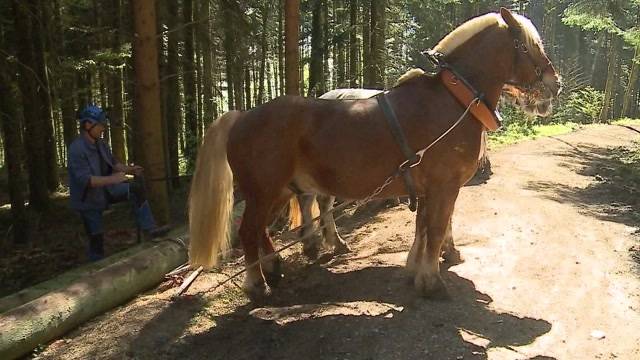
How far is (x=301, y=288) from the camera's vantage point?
17.8ft

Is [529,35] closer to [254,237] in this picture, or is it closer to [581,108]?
[254,237]

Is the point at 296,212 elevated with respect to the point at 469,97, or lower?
lower

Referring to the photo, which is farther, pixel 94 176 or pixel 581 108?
pixel 581 108

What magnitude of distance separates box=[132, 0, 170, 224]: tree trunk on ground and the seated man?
126cm

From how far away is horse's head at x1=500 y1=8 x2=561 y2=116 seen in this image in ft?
15.5

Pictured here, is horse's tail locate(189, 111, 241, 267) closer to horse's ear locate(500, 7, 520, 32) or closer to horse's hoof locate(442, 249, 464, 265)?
horse's hoof locate(442, 249, 464, 265)

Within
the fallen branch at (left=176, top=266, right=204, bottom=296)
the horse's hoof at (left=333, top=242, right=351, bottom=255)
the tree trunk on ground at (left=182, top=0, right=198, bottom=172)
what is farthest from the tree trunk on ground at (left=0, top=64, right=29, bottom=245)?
the horse's hoof at (left=333, top=242, right=351, bottom=255)

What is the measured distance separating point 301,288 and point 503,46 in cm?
314

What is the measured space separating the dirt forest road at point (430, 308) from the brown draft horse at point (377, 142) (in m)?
0.44

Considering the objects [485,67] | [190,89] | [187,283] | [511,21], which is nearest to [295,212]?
[187,283]

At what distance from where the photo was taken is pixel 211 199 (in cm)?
505

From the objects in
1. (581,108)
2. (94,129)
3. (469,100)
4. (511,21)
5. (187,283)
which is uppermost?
(581,108)

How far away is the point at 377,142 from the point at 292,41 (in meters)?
4.92

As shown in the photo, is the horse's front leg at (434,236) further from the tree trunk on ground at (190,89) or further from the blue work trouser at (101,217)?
the tree trunk on ground at (190,89)
